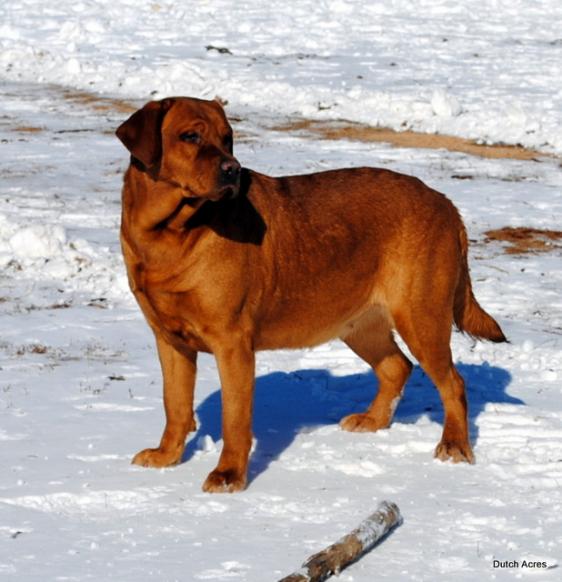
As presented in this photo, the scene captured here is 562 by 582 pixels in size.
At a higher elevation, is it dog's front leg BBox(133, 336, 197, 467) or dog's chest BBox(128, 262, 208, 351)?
dog's chest BBox(128, 262, 208, 351)

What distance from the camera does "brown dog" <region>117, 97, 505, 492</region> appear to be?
21.6ft

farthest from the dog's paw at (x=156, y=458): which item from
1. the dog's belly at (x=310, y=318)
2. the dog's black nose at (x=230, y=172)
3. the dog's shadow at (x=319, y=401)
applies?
the dog's black nose at (x=230, y=172)

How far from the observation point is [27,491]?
6.53 m

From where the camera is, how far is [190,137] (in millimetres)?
6512

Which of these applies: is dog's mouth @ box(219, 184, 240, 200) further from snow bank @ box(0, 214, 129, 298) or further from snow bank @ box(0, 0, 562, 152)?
snow bank @ box(0, 0, 562, 152)

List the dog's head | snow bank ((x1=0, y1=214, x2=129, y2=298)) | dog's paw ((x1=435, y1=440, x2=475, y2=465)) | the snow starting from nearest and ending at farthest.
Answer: the snow, the dog's head, dog's paw ((x1=435, y1=440, x2=475, y2=465)), snow bank ((x1=0, y1=214, x2=129, y2=298))

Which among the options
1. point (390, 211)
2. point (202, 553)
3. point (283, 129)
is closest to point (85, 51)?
point (283, 129)

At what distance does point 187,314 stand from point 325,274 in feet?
3.41

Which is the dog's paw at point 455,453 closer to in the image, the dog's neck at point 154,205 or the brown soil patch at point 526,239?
the dog's neck at point 154,205

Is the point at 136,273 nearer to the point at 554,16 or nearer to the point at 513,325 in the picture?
the point at 513,325

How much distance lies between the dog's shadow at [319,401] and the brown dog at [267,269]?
0.41 m

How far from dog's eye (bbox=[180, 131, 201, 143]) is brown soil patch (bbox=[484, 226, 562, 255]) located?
7.44m

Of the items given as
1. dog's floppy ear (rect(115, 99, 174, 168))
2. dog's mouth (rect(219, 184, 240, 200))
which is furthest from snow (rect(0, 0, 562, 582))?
dog's floppy ear (rect(115, 99, 174, 168))

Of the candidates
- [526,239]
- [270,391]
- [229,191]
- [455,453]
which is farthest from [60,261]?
[229,191]
